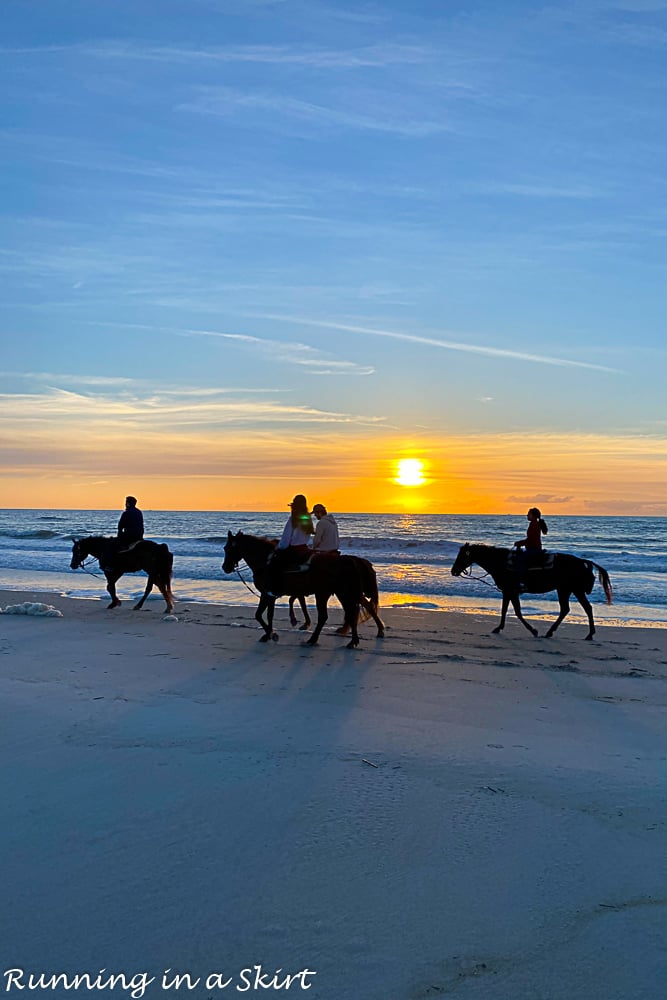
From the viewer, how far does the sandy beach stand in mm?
2916

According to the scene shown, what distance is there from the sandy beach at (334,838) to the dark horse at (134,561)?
718 cm

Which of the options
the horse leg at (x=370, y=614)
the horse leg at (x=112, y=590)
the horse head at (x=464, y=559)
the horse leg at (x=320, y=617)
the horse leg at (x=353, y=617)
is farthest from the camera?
the horse leg at (x=112, y=590)

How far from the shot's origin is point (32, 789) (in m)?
4.40

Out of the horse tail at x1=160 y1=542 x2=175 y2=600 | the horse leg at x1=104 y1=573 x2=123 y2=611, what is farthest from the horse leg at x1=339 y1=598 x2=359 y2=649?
the horse leg at x1=104 y1=573 x2=123 y2=611

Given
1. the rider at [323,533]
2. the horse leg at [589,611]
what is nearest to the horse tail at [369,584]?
the rider at [323,533]

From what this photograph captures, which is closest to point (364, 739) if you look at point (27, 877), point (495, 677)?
point (27, 877)

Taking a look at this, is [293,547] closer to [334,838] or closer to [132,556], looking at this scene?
[132,556]

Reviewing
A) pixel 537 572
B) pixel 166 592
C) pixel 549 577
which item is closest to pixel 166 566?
pixel 166 592

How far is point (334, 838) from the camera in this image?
391cm

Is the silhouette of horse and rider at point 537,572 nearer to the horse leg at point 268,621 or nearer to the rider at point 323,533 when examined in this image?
the rider at point 323,533

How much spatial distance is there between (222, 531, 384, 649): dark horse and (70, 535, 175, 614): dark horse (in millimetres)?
3609

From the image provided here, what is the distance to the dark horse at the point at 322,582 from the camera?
1101 centimetres

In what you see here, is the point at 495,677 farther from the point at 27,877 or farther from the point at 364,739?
the point at 27,877

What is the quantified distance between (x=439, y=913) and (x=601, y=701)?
16.3ft
